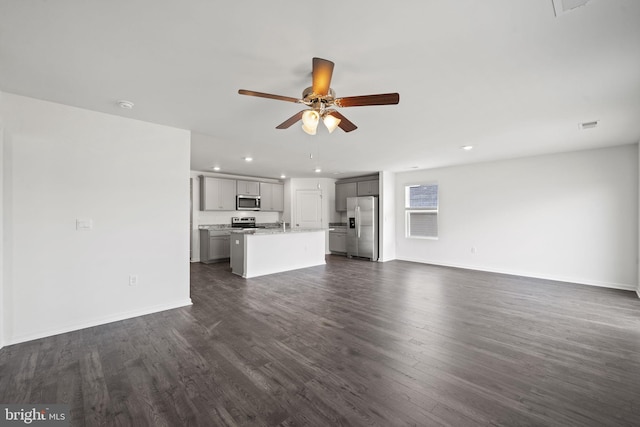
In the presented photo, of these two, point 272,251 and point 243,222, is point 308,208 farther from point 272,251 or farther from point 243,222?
A: point 272,251

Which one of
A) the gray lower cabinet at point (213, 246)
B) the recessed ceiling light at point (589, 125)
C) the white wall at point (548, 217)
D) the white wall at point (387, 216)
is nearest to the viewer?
the recessed ceiling light at point (589, 125)

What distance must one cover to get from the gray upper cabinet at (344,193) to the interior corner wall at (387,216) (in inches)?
42.8

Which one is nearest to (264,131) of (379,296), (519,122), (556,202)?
(379,296)

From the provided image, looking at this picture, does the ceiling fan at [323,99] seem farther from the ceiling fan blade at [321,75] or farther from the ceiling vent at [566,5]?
the ceiling vent at [566,5]

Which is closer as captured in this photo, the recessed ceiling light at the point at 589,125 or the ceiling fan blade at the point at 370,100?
the ceiling fan blade at the point at 370,100

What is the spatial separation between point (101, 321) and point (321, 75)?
11.5 feet

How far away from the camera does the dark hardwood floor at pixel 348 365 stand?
1.72 meters

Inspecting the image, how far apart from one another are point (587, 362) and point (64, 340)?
485 cm

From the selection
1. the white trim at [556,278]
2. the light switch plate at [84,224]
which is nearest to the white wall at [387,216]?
the white trim at [556,278]

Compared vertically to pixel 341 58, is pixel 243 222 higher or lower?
lower

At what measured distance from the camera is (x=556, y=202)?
5.06m

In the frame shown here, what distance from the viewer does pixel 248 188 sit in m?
7.89

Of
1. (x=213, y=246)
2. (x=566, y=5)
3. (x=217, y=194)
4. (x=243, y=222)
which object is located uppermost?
(x=566, y=5)

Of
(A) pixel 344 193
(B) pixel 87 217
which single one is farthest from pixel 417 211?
(B) pixel 87 217
